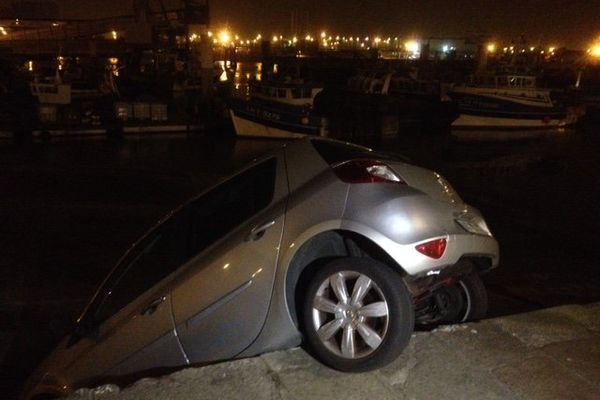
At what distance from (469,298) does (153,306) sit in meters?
2.20

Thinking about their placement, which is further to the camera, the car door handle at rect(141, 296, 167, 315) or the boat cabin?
the boat cabin

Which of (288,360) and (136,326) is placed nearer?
(288,360)

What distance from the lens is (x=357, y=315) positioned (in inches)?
129

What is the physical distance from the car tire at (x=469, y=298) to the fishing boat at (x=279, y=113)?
88.3 feet

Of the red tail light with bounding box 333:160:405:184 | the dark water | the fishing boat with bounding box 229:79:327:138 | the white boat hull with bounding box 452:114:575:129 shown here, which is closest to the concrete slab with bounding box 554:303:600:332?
the red tail light with bounding box 333:160:405:184

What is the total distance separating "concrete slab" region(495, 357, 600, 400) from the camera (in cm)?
306

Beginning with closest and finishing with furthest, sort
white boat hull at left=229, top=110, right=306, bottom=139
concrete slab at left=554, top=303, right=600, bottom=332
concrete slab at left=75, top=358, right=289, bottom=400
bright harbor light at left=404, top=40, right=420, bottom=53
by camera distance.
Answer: concrete slab at left=75, top=358, right=289, bottom=400, concrete slab at left=554, top=303, right=600, bottom=332, white boat hull at left=229, top=110, right=306, bottom=139, bright harbor light at left=404, top=40, right=420, bottom=53

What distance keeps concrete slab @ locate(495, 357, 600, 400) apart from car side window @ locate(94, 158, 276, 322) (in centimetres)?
180

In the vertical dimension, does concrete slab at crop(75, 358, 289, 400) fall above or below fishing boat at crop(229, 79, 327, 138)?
above

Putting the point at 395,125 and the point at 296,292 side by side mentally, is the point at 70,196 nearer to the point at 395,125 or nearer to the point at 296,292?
the point at 296,292

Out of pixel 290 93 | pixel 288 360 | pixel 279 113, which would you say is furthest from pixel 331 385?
pixel 290 93

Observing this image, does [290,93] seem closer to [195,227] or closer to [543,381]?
[195,227]

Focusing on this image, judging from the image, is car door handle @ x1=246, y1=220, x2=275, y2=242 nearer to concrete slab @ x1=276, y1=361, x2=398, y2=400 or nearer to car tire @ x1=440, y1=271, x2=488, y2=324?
concrete slab @ x1=276, y1=361, x2=398, y2=400

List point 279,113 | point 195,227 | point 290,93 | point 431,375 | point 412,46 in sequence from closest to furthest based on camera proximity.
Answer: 1. point 431,375
2. point 195,227
3. point 279,113
4. point 290,93
5. point 412,46
